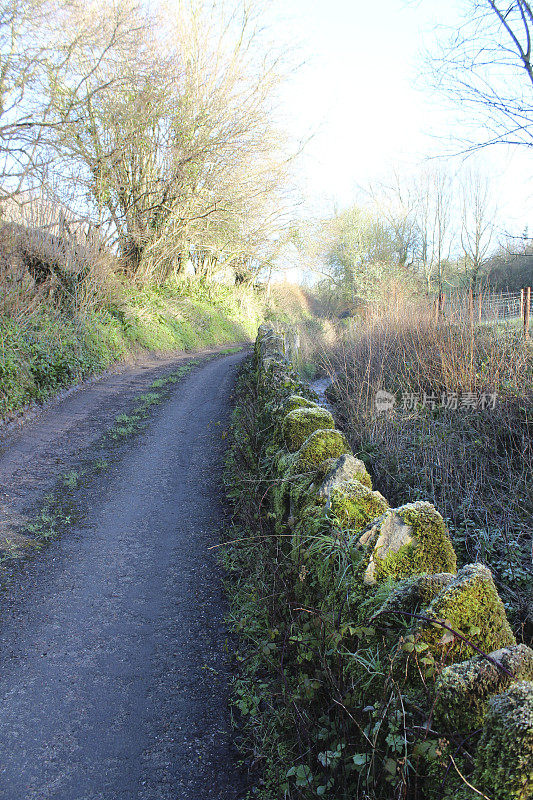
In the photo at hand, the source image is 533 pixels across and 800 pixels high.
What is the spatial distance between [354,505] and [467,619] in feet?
3.50

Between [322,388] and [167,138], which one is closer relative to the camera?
[322,388]

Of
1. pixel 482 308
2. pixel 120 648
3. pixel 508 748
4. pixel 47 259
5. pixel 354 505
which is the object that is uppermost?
pixel 47 259

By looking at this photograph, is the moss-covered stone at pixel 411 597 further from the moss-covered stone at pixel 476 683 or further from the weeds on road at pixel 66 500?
the weeds on road at pixel 66 500

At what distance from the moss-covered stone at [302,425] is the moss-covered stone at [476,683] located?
2787 millimetres

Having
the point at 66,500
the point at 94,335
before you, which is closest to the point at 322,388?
the point at 94,335

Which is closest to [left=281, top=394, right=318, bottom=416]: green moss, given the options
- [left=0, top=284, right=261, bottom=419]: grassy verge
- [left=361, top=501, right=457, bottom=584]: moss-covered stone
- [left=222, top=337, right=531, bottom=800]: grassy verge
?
[left=222, top=337, right=531, bottom=800]: grassy verge

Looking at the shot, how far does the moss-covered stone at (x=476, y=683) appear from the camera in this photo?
1.60m

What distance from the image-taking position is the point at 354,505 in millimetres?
2896

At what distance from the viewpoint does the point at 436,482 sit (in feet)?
18.3

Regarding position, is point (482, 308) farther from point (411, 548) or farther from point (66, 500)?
point (66, 500)

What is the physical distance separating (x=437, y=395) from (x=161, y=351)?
10.2m

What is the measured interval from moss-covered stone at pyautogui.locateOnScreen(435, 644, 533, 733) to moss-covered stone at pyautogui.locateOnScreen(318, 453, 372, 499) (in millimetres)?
1551

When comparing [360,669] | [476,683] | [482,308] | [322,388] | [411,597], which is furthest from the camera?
[322,388]

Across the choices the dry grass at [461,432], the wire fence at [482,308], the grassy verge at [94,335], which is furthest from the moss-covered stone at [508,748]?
the grassy verge at [94,335]
